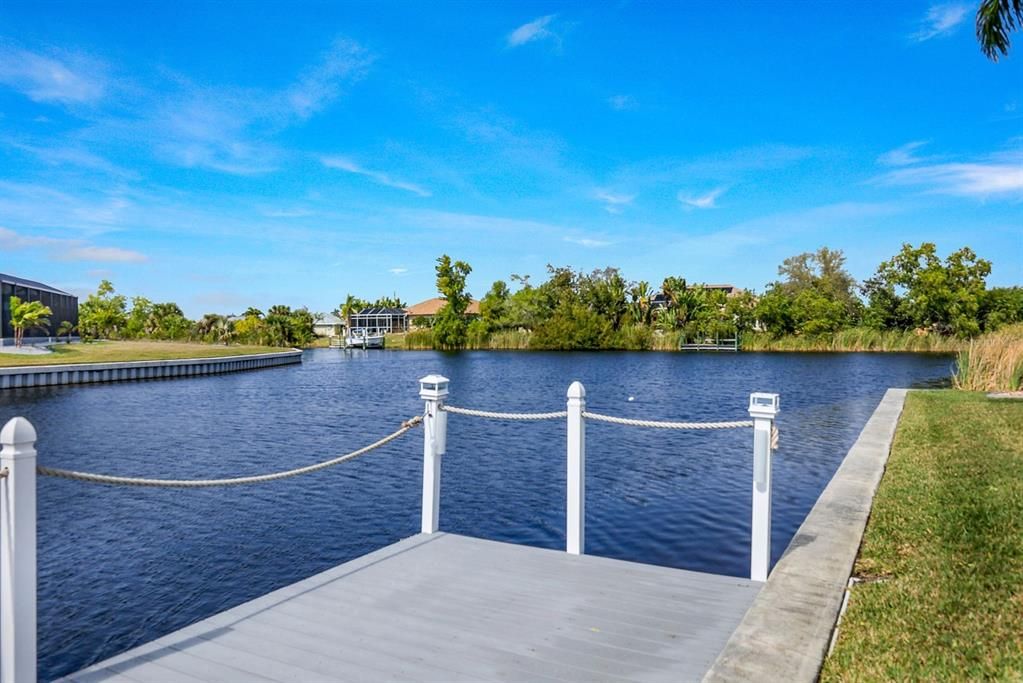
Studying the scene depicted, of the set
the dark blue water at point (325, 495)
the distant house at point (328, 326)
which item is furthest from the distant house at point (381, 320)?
the dark blue water at point (325, 495)

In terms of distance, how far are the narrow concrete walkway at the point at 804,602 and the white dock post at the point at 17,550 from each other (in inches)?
128

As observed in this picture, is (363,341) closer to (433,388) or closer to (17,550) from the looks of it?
(433,388)

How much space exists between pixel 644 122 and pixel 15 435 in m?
41.0

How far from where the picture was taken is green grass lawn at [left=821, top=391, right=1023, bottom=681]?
11.5ft

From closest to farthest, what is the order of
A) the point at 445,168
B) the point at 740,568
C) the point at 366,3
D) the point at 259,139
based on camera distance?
1. the point at 740,568
2. the point at 366,3
3. the point at 259,139
4. the point at 445,168

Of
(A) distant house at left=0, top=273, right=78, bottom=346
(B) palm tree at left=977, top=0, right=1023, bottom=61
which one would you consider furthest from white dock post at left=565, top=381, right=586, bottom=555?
(A) distant house at left=0, top=273, right=78, bottom=346

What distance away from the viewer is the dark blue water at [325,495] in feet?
24.0

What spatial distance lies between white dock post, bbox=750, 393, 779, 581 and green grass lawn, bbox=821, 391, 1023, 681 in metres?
0.62

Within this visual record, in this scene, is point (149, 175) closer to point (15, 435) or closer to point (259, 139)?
point (259, 139)

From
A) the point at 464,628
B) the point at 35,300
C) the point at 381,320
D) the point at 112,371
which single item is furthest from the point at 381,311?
the point at 464,628

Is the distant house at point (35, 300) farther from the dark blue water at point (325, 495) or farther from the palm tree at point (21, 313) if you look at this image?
the dark blue water at point (325, 495)

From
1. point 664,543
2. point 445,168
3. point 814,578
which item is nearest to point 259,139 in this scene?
point 445,168

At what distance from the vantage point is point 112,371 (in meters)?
34.8

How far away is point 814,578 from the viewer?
4.79m
